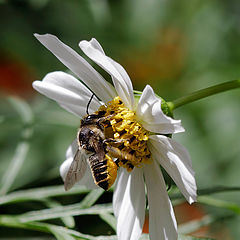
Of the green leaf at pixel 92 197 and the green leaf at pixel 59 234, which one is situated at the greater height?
the green leaf at pixel 92 197

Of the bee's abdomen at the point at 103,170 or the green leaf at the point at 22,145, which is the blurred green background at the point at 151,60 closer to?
the green leaf at the point at 22,145

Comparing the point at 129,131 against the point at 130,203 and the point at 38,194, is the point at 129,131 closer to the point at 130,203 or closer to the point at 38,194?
the point at 130,203

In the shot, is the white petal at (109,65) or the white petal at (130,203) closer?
the white petal at (109,65)

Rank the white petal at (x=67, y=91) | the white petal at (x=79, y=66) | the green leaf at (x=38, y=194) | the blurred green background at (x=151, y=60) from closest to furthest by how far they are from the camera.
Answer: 1. the white petal at (x=79, y=66)
2. the white petal at (x=67, y=91)
3. the green leaf at (x=38, y=194)
4. the blurred green background at (x=151, y=60)

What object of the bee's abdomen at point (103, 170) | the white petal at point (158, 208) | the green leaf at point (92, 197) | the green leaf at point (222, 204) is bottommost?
the green leaf at point (222, 204)

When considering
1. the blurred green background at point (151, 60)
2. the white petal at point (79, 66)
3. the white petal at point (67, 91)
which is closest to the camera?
the white petal at point (79, 66)

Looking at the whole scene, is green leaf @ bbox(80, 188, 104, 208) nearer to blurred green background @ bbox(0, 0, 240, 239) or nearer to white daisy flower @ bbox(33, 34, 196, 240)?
white daisy flower @ bbox(33, 34, 196, 240)

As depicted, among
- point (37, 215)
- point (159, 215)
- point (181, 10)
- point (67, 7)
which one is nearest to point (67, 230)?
point (37, 215)

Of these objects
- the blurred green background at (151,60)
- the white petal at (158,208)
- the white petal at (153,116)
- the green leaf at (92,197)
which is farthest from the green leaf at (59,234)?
the blurred green background at (151,60)
